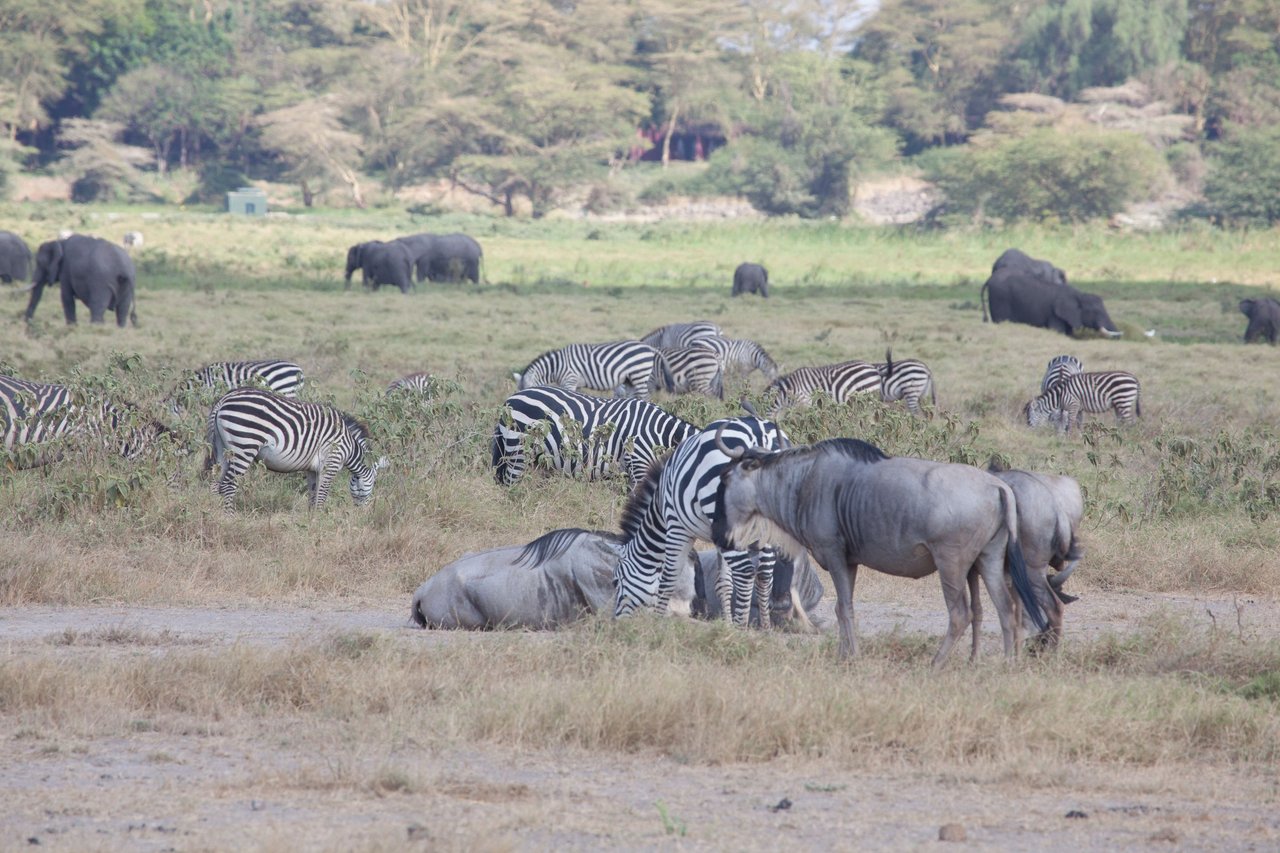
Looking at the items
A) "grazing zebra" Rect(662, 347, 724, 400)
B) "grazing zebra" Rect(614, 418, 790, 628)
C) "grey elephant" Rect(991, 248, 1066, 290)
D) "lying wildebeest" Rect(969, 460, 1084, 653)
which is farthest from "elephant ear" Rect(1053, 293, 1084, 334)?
"lying wildebeest" Rect(969, 460, 1084, 653)

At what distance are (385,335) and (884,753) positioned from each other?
15.0 m

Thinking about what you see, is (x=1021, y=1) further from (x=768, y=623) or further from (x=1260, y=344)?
(x=768, y=623)

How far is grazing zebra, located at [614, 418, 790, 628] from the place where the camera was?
23.5ft

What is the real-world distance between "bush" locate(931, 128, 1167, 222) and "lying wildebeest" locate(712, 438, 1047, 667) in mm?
43676

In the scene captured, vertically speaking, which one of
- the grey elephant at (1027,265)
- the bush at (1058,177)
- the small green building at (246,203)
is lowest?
the grey elephant at (1027,265)

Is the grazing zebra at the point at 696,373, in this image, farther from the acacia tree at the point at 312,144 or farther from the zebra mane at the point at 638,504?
the acacia tree at the point at 312,144

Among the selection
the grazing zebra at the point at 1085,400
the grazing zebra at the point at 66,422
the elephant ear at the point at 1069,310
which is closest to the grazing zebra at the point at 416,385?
the grazing zebra at the point at 66,422

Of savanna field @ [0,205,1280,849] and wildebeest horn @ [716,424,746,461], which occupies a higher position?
wildebeest horn @ [716,424,746,461]

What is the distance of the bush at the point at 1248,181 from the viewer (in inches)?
1850

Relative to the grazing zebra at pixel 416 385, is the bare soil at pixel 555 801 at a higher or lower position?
lower

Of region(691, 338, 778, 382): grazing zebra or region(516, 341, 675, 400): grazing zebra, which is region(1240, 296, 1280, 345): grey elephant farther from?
region(516, 341, 675, 400): grazing zebra

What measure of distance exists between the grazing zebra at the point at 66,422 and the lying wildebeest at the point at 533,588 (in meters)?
3.38

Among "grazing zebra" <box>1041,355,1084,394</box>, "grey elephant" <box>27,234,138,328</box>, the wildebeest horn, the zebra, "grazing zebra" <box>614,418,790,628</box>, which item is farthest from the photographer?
"grey elephant" <box>27,234,138,328</box>

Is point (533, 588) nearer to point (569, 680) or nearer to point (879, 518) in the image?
point (569, 680)
